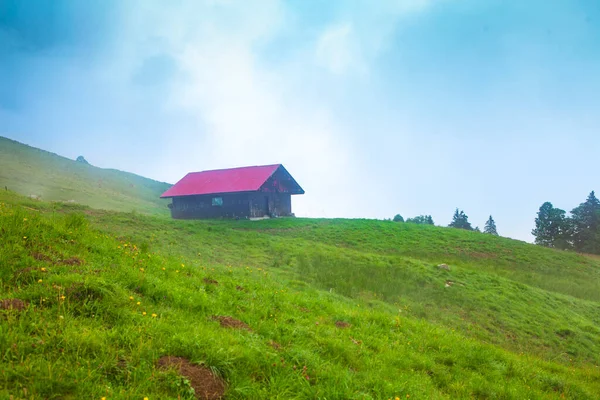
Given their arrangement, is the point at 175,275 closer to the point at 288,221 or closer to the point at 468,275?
the point at 468,275

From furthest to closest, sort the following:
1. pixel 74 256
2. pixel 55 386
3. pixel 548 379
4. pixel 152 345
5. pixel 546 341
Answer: pixel 546 341 → pixel 548 379 → pixel 74 256 → pixel 152 345 → pixel 55 386

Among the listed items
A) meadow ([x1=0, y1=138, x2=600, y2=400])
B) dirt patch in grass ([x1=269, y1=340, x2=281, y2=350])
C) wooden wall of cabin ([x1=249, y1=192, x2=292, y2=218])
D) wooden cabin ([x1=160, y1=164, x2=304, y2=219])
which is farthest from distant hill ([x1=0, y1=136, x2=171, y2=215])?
dirt patch in grass ([x1=269, y1=340, x2=281, y2=350])

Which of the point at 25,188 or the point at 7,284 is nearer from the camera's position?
the point at 7,284

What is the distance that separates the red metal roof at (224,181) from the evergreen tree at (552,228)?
47.3 meters

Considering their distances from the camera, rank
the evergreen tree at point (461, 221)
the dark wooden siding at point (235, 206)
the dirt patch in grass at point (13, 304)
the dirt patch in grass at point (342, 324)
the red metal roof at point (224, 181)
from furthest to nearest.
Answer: the evergreen tree at point (461, 221)
the red metal roof at point (224, 181)
the dark wooden siding at point (235, 206)
the dirt patch in grass at point (342, 324)
the dirt patch in grass at point (13, 304)

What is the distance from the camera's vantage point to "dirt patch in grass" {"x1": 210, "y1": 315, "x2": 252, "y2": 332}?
6.34 meters

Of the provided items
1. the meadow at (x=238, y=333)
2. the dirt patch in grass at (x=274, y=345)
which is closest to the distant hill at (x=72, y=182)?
the meadow at (x=238, y=333)

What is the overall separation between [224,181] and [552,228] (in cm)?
5411

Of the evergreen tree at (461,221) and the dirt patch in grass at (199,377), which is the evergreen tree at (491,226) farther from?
the dirt patch in grass at (199,377)

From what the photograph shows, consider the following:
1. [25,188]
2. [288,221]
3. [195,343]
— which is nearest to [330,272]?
[195,343]

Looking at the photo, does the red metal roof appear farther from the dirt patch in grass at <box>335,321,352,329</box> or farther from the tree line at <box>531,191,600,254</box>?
the tree line at <box>531,191,600,254</box>

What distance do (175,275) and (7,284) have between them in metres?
3.27

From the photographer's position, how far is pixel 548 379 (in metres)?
8.15

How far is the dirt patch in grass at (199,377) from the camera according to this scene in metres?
4.33
